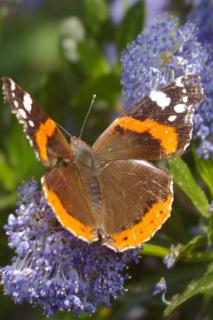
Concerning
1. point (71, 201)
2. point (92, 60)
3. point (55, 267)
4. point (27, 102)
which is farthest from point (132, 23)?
point (55, 267)

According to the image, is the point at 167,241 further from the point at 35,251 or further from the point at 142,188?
the point at 35,251

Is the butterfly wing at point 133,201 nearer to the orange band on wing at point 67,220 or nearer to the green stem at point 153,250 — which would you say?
the orange band on wing at point 67,220

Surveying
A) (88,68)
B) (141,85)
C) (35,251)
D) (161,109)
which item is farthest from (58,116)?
(35,251)

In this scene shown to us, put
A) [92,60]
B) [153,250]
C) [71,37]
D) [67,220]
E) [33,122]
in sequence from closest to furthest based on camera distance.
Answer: [67,220] → [33,122] → [153,250] → [92,60] → [71,37]

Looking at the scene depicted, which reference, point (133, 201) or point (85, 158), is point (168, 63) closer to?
point (85, 158)

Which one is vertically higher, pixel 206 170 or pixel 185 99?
pixel 185 99

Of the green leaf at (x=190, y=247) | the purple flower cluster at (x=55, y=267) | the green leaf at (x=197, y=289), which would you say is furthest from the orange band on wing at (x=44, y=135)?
the green leaf at (x=197, y=289)
